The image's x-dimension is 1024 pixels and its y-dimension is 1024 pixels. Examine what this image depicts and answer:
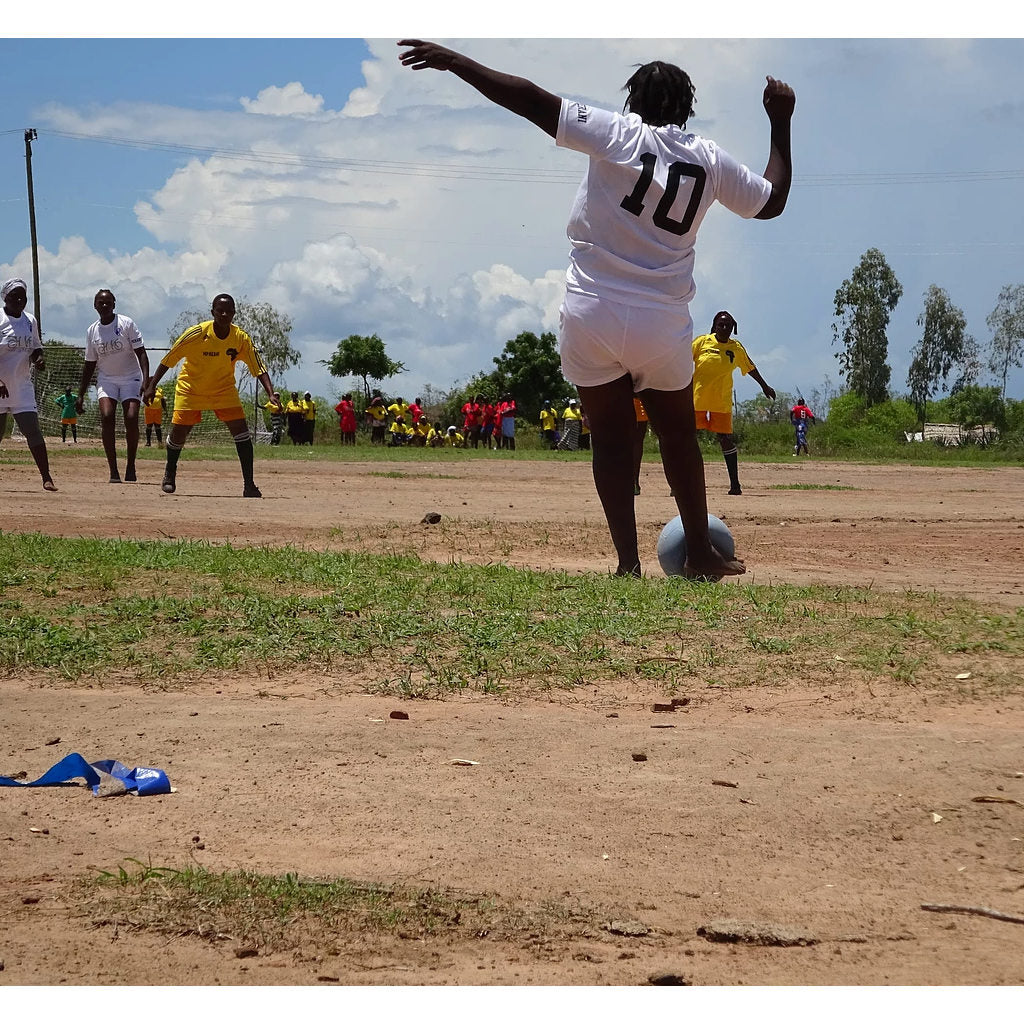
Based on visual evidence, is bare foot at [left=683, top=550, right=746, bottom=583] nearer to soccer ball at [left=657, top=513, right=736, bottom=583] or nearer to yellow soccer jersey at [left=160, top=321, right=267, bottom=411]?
soccer ball at [left=657, top=513, right=736, bottom=583]

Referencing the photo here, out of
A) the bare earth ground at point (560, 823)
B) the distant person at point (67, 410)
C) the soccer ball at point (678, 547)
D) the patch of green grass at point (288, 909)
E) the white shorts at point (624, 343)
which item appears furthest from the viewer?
the distant person at point (67, 410)

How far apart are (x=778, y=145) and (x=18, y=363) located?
29.9 ft

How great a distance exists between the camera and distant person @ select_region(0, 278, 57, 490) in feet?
43.2

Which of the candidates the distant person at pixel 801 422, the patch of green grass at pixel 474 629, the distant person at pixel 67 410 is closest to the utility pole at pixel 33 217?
the distant person at pixel 67 410

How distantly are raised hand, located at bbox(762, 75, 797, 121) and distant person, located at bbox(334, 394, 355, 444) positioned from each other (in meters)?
33.2

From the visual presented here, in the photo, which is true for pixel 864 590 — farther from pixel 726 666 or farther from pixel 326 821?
pixel 326 821

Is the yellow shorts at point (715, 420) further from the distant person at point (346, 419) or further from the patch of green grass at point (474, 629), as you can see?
the distant person at point (346, 419)

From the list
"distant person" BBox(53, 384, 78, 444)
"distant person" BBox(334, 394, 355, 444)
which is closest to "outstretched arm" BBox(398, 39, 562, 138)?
"distant person" BBox(53, 384, 78, 444)

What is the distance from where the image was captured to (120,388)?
1466cm

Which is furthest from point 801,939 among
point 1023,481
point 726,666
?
point 1023,481

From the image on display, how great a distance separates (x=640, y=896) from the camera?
322 cm

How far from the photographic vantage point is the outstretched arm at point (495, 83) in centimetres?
Result: 530

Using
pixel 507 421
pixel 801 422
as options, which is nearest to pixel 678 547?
pixel 801 422

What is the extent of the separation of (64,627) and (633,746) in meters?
2.80
